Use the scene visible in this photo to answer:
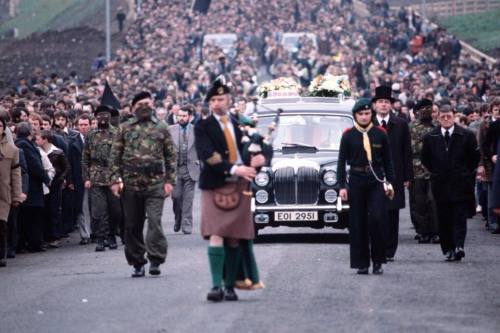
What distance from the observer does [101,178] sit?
73.4ft

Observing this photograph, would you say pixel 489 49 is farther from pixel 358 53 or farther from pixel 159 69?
pixel 159 69

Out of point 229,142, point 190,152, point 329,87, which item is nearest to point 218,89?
point 229,142

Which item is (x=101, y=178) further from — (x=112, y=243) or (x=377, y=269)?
(x=377, y=269)

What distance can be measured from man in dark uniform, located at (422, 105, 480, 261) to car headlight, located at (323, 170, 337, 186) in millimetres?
1999

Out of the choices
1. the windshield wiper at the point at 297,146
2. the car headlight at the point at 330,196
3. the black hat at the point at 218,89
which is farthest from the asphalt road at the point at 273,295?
the black hat at the point at 218,89

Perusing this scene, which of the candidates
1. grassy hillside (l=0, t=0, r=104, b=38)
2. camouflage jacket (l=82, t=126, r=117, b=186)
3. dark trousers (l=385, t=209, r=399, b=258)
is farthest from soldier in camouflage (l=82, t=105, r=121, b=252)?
grassy hillside (l=0, t=0, r=104, b=38)

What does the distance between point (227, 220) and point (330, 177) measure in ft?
23.4

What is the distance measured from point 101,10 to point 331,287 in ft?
237

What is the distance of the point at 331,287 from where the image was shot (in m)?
15.9

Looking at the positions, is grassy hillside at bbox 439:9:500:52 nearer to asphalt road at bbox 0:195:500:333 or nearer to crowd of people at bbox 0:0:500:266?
crowd of people at bbox 0:0:500:266

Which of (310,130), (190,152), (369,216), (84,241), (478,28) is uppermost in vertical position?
(478,28)

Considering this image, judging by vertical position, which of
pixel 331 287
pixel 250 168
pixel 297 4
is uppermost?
pixel 297 4

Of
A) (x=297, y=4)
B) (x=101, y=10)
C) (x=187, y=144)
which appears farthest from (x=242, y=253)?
(x=101, y=10)

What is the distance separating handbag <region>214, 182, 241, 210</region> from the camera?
576 inches
